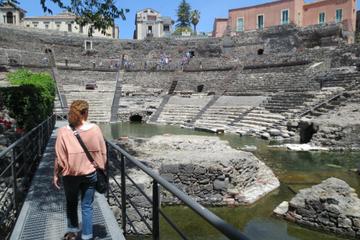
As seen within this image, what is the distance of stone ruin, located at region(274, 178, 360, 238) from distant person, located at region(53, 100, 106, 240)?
5.92m

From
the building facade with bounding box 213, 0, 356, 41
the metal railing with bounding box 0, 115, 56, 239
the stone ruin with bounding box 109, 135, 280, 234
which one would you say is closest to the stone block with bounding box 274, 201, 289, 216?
the stone ruin with bounding box 109, 135, 280, 234

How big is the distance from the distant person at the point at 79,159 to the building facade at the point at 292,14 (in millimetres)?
44906

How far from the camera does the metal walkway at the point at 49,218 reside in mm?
4844

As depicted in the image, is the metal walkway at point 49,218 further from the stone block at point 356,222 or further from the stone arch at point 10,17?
the stone arch at point 10,17

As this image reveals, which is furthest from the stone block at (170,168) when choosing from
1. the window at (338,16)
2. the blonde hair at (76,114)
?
the window at (338,16)

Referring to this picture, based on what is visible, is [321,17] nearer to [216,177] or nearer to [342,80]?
[342,80]

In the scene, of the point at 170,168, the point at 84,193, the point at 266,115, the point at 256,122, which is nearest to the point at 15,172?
the point at 84,193

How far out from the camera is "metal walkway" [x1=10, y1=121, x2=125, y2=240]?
4.84 meters

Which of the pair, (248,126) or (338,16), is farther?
(338,16)

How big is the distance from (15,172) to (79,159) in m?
2.04

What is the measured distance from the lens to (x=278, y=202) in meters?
10.5

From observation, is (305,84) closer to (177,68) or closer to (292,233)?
(177,68)

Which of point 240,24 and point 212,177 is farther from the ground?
point 240,24

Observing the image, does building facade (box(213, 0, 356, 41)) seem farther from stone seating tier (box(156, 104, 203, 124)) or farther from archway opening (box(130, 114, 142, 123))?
archway opening (box(130, 114, 142, 123))
